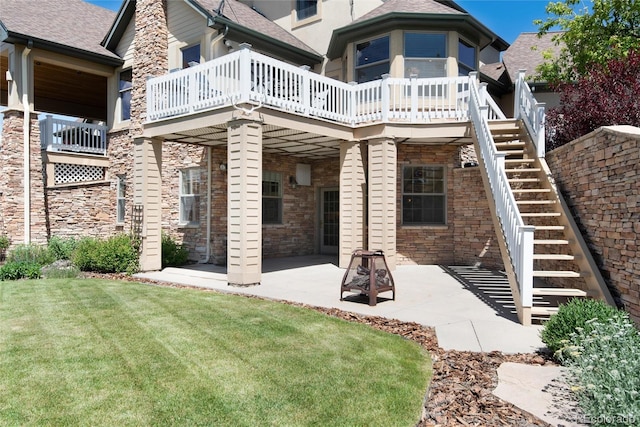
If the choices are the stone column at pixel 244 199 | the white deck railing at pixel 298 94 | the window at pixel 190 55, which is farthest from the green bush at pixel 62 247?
the stone column at pixel 244 199

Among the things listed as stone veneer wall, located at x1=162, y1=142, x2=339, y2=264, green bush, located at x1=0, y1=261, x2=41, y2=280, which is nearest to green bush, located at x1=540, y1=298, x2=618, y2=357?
stone veneer wall, located at x1=162, y1=142, x2=339, y2=264

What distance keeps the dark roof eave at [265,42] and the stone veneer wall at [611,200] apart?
8.92 meters

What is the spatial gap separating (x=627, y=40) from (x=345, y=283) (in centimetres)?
1016

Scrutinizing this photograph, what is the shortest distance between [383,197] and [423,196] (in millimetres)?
2235

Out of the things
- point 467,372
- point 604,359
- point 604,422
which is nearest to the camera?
point 604,422

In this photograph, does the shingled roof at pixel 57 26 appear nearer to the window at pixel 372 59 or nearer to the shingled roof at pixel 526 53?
the window at pixel 372 59

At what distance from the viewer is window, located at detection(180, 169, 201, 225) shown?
539 inches

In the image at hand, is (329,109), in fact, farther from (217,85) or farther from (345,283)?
(345,283)

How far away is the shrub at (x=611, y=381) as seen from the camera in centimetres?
300

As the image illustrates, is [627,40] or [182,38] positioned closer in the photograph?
[627,40]

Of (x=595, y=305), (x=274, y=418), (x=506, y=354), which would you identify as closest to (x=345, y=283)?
(x=506, y=354)

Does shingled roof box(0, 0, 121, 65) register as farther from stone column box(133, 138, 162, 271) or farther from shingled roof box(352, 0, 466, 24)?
shingled roof box(352, 0, 466, 24)

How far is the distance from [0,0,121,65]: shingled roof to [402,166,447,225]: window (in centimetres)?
1136

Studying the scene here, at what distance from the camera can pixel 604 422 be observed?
313 centimetres
